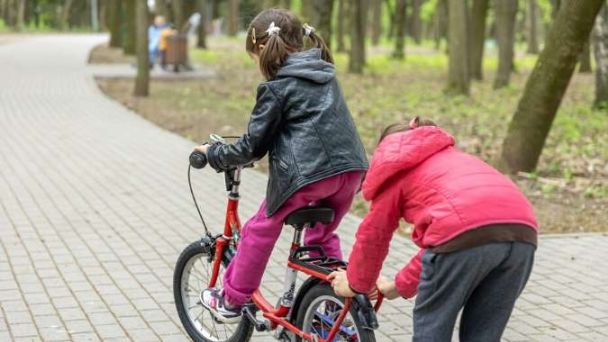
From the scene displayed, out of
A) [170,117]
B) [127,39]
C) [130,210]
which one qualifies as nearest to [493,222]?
[130,210]

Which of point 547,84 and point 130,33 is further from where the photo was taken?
point 130,33

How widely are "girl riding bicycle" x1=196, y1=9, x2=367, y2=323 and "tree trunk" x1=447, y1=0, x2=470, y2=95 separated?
14765 millimetres

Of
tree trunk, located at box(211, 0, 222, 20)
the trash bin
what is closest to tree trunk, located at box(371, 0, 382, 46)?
tree trunk, located at box(211, 0, 222, 20)

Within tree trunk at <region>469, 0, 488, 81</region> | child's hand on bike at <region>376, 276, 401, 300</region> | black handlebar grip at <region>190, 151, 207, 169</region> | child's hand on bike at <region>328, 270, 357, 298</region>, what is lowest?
tree trunk at <region>469, 0, 488, 81</region>

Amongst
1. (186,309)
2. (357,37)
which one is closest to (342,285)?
(186,309)

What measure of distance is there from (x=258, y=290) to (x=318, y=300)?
0.60 metres

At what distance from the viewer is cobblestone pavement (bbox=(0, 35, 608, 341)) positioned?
17.8 feet

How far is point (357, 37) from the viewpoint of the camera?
25.2m

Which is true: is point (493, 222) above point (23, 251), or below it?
above

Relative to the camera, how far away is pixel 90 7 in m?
74.2

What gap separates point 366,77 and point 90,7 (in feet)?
177

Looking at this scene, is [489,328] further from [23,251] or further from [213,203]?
[213,203]

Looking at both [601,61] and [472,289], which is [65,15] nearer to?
[601,61]

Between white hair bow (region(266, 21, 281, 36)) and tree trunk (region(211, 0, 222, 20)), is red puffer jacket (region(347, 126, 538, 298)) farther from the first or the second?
tree trunk (region(211, 0, 222, 20))
